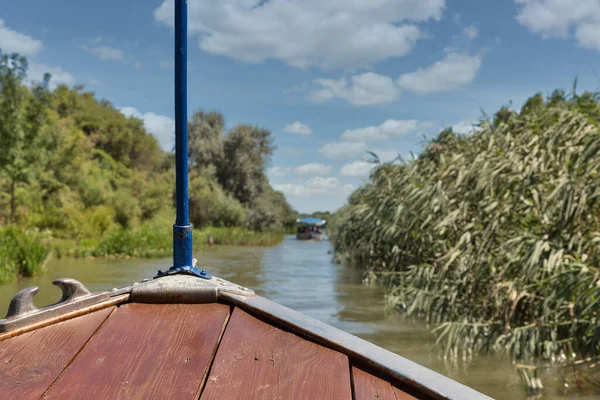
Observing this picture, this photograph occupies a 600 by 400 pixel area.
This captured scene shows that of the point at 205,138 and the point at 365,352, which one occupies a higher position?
the point at 205,138

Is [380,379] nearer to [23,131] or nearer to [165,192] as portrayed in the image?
[23,131]

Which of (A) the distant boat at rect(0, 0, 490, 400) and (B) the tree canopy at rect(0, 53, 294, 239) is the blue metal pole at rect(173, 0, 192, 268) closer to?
(A) the distant boat at rect(0, 0, 490, 400)

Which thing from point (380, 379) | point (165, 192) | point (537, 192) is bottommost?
point (380, 379)

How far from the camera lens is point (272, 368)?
3.45 ft

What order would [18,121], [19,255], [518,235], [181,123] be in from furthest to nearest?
1. [18,121]
2. [19,255]
3. [518,235]
4. [181,123]

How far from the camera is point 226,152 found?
3434 centimetres

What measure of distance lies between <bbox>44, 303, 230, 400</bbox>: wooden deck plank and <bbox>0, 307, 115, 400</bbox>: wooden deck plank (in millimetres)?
22

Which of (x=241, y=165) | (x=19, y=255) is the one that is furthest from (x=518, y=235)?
(x=241, y=165)

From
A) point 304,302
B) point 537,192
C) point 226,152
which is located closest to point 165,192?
point 226,152

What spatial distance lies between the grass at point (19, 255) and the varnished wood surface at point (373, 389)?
1040 centimetres

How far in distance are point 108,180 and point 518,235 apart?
26735 mm

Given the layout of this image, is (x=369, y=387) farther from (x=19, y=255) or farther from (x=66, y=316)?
(x=19, y=255)

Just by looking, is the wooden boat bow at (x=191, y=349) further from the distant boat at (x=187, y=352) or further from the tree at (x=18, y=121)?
the tree at (x=18, y=121)

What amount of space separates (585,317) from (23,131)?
16900 mm
